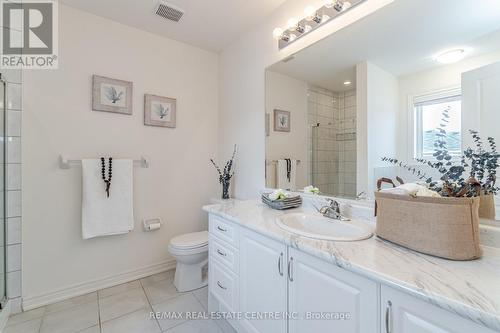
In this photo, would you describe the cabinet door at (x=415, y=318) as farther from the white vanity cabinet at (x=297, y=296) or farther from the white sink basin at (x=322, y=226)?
the white sink basin at (x=322, y=226)

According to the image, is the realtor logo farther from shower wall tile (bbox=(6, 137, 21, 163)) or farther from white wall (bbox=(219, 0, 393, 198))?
white wall (bbox=(219, 0, 393, 198))

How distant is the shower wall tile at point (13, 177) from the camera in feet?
5.46

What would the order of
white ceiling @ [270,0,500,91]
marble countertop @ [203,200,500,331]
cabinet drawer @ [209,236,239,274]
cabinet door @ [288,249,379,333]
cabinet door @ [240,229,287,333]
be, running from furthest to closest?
cabinet drawer @ [209,236,239,274]
cabinet door @ [240,229,287,333]
white ceiling @ [270,0,500,91]
cabinet door @ [288,249,379,333]
marble countertop @ [203,200,500,331]

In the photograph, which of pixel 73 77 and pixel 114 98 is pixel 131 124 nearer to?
pixel 114 98

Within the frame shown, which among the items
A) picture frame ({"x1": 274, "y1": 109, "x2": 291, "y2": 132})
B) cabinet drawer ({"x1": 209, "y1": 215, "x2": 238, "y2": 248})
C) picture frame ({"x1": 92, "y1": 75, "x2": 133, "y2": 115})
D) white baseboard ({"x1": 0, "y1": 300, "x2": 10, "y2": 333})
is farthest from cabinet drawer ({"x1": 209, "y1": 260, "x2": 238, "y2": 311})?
picture frame ({"x1": 92, "y1": 75, "x2": 133, "y2": 115})

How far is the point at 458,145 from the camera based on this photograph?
100cm

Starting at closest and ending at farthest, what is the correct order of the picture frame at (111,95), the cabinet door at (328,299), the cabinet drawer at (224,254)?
the cabinet door at (328,299)
the cabinet drawer at (224,254)
the picture frame at (111,95)

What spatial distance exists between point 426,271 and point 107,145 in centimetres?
234

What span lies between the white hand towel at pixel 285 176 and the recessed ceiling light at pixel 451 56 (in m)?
1.06

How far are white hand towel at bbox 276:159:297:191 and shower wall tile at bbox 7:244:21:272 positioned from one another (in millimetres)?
2054

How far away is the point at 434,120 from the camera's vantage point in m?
1.08

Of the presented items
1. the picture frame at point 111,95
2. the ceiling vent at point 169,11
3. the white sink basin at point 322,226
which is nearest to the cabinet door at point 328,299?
the white sink basin at point 322,226

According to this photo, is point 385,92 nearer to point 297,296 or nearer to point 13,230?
point 297,296

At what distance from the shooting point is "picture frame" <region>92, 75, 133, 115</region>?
6.47 ft
